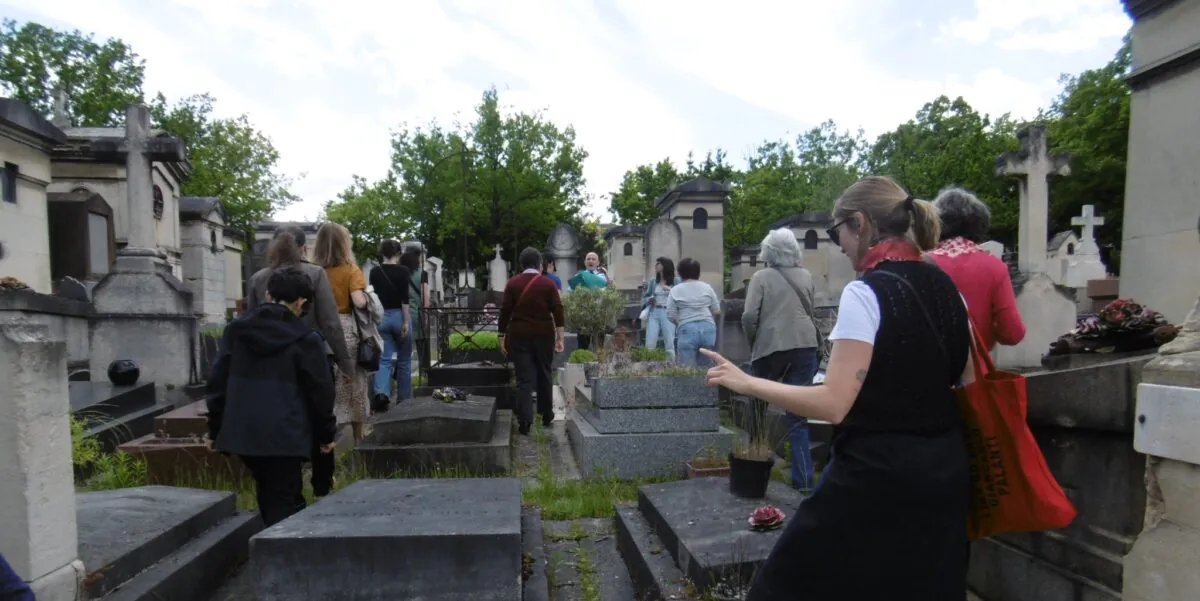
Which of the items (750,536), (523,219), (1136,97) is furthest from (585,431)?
(523,219)

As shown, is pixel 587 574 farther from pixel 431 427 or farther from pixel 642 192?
pixel 642 192

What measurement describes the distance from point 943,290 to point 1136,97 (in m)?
5.25

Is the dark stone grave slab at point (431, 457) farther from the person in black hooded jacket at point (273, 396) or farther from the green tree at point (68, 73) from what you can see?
the green tree at point (68, 73)

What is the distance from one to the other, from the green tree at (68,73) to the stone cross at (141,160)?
30.1 m

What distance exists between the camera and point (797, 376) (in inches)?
208

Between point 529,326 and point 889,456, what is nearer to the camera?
point 889,456

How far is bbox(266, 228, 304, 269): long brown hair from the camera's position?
199 inches

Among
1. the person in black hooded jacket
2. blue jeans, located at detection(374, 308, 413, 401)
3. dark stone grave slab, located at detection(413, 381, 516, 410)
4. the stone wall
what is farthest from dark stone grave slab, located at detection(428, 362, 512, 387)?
the stone wall

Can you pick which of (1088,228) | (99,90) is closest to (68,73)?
(99,90)

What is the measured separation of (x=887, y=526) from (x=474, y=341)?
957 centimetres

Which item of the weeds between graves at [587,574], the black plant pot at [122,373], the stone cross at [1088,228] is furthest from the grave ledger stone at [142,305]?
the stone cross at [1088,228]

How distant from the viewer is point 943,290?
6.79 ft

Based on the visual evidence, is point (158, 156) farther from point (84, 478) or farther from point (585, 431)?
point (585, 431)

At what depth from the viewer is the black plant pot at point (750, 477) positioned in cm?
411
